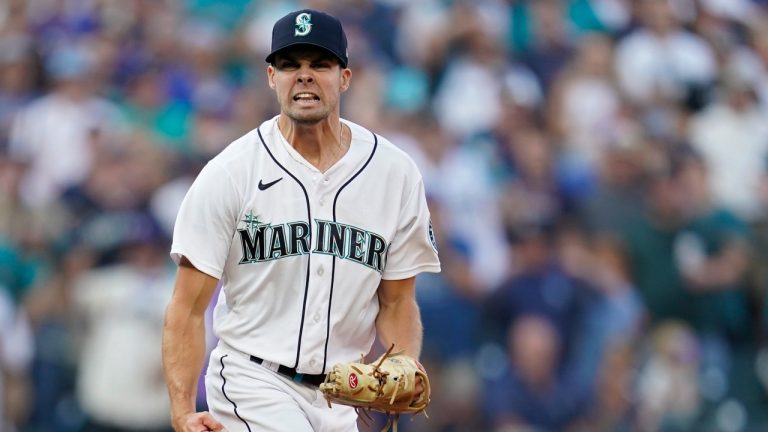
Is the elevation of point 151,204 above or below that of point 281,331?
above

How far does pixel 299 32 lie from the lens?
433 cm

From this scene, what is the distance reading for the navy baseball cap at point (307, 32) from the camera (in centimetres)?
433

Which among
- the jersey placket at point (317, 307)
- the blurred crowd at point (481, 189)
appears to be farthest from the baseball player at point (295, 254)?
the blurred crowd at point (481, 189)

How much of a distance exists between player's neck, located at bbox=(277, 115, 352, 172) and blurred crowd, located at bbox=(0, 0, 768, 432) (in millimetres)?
3245

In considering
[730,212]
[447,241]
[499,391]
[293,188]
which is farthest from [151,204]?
[293,188]

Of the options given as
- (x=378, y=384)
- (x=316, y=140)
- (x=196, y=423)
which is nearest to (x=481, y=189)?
(x=316, y=140)

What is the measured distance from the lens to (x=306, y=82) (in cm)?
437

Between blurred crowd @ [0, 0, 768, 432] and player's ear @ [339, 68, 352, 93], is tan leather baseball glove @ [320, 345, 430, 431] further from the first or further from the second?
blurred crowd @ [0, 0, 768, 432]

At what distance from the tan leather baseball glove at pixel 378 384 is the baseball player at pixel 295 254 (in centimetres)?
21

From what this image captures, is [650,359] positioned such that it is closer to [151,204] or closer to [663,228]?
[663,228]

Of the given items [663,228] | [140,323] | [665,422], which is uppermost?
[663,228]

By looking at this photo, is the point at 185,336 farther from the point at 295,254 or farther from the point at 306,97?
the point at 306,97

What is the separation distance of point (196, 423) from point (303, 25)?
1.32m

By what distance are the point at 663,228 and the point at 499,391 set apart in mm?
1756
